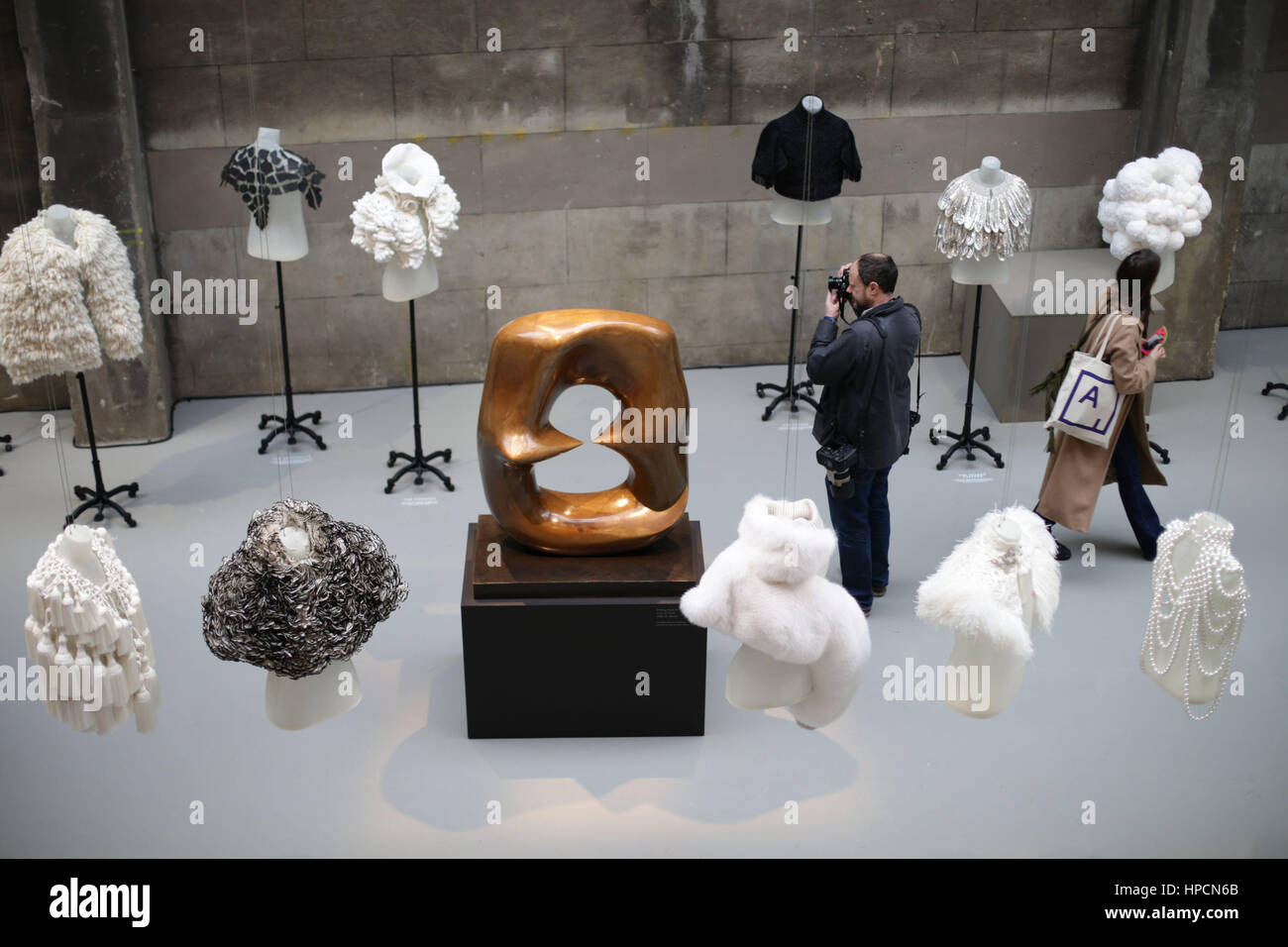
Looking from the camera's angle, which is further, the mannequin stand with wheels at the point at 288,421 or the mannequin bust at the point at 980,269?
the mannequin stand with wheels at the point at 288,421

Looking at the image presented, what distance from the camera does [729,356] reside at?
9508 mm

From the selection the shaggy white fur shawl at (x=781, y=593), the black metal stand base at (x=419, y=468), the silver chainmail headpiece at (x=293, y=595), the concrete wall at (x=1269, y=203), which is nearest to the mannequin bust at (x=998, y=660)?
the shaggy white fur shawl at (x=781, y=593)

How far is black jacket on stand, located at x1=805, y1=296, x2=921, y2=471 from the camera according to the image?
609cm

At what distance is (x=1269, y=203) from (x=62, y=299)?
5.91 meters

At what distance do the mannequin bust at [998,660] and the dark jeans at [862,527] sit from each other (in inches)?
73.9

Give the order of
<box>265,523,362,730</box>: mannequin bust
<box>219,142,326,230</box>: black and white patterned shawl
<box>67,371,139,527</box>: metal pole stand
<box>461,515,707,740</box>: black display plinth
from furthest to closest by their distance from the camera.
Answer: <box>219,142,326,230</box>: black and white patterned shawl < <box>67,371,139,527</box>: metal pole stand < <box>461,515,707,740</box>: black display plinth < <box>265,523,362,730</box>: mannequin bust

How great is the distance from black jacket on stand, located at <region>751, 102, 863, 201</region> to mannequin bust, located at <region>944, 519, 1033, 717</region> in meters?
4.00

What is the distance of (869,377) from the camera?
20.2 ft

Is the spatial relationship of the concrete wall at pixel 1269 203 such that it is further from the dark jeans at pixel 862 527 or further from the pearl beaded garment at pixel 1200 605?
the dark jeans at pixel 862 527

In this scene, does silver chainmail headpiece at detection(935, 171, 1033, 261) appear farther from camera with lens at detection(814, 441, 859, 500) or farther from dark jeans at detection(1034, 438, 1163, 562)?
camera with lens at detection(814, 441, 859, 500)

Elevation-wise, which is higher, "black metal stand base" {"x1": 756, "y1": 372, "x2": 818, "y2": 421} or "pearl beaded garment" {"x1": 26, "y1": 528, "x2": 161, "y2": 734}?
"pearl beaded garment" {"x1": 26, "y1": 528, "x2": 161, "y2": 734}

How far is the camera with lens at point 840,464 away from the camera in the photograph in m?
6.21

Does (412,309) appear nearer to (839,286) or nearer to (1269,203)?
(839,286)

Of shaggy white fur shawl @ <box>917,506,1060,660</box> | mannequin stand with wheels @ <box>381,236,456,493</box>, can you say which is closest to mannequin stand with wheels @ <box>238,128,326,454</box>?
mannequin stand with wheels @ <box>381,236,456,493</box>
